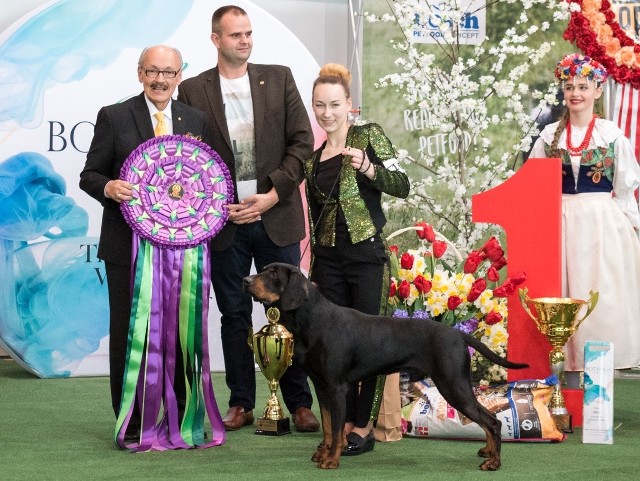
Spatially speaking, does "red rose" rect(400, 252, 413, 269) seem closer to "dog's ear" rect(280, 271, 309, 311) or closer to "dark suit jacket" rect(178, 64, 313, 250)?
"dark suit jacket" rect(178, 64, 313, 250)

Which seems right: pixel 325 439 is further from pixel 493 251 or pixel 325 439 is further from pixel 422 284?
pixel 493 251

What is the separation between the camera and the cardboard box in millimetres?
4699

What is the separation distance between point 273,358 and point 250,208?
66 centimetres

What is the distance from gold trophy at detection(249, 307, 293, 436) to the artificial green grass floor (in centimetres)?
6

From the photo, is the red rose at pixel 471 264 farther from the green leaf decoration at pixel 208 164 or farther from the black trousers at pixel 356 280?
the green leaf decoration at pixel 208 164

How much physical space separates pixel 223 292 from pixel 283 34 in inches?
93.9

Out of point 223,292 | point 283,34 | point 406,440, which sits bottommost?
point 406,440

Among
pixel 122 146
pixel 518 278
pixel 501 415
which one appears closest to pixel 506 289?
pixel 518 278

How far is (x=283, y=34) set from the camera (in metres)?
6.79

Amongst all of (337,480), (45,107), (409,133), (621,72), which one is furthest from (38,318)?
(621,72)

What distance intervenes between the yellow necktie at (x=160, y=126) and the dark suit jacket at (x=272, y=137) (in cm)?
28

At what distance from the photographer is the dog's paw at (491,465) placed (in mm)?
4113

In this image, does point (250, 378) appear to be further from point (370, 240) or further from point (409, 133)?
point (409, 133)

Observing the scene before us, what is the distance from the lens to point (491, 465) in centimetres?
412
